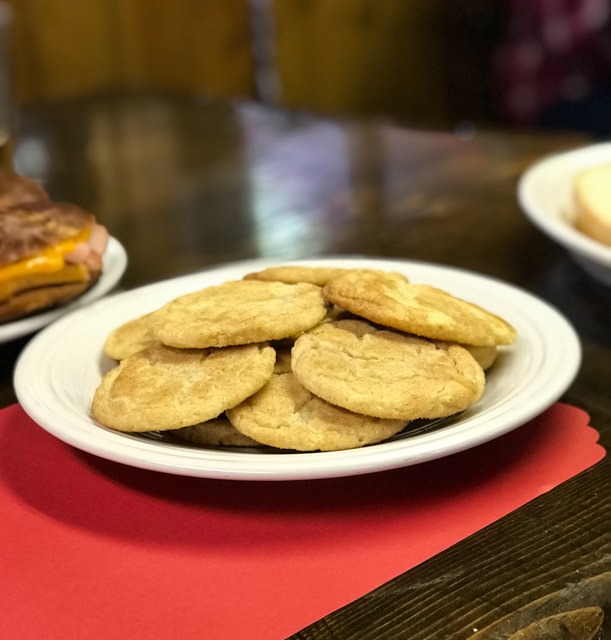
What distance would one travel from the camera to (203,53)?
4.01 metres

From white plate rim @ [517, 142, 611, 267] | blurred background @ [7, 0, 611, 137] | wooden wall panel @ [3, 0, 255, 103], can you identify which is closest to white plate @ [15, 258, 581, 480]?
white plate rim @ [517, 142, 611, 267]

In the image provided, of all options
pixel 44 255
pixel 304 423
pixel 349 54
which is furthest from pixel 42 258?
pixel 349 54

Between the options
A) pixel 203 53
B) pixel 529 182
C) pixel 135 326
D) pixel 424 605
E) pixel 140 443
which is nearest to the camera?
pixel 424 605

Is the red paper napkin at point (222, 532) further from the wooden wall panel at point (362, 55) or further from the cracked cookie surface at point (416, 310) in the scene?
the wooden wall panel at point (362, 55)

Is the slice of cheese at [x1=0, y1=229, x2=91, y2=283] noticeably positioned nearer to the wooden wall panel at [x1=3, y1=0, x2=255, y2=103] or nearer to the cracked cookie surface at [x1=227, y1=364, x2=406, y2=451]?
the cracked cookie surface at [x1=227, y1=364, x2=406, y2=451]

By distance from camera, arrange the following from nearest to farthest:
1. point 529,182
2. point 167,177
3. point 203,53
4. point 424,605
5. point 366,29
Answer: point 424,605 < point 529,182 < point 167,177 < point 203,53 < point 366,29

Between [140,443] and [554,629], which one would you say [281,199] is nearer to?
[140,443]

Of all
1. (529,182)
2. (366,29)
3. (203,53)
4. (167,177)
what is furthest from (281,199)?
(366,29)

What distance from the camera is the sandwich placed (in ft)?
3.22

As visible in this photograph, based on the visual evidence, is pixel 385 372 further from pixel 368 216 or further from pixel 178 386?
pixel 368 216

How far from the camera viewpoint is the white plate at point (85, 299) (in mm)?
962

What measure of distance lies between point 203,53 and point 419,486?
11.9 feet

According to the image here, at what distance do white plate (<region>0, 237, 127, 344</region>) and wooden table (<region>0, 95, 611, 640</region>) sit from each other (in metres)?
0.05

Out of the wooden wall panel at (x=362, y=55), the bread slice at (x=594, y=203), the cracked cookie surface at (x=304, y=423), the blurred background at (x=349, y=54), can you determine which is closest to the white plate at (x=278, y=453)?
the cracked cookie surface at (x=304, y=423)
